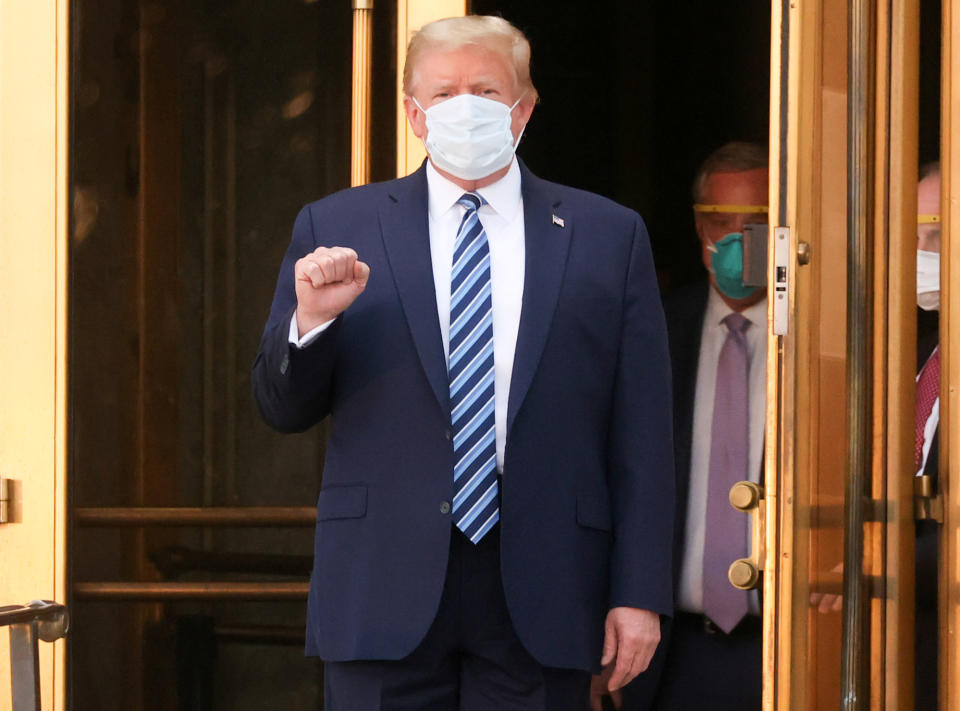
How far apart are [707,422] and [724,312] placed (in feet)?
0.76

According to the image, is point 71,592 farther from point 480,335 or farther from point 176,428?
point 480,335

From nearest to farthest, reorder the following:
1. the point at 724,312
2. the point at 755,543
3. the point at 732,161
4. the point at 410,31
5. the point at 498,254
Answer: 1. the point at 498,254
2. the point at 755,543
3. the point at 410,31
4. the point at 724,312
5. the point at 732,161

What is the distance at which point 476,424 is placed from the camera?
1.97 meters

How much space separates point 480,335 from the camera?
2.00 meters

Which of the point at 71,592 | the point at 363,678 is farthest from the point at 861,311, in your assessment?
the point at 71,592

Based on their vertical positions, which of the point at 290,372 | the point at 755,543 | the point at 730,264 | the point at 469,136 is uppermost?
the point at 469,136

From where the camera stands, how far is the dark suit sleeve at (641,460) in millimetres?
1979

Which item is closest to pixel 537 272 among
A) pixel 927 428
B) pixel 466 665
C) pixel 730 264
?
pixel 466 665

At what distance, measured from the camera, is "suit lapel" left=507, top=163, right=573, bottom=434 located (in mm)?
1972

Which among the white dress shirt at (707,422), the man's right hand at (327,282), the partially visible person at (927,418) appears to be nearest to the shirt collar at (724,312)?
the white dress shirt at (707,422)

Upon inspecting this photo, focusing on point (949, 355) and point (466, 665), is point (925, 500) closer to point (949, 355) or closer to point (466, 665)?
point (949, 355)

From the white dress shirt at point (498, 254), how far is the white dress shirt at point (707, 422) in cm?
108

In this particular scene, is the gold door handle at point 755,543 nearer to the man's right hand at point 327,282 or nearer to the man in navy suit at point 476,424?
the man in navy suit at point 476,424

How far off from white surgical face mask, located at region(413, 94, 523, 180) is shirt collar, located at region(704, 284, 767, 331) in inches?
44.7
